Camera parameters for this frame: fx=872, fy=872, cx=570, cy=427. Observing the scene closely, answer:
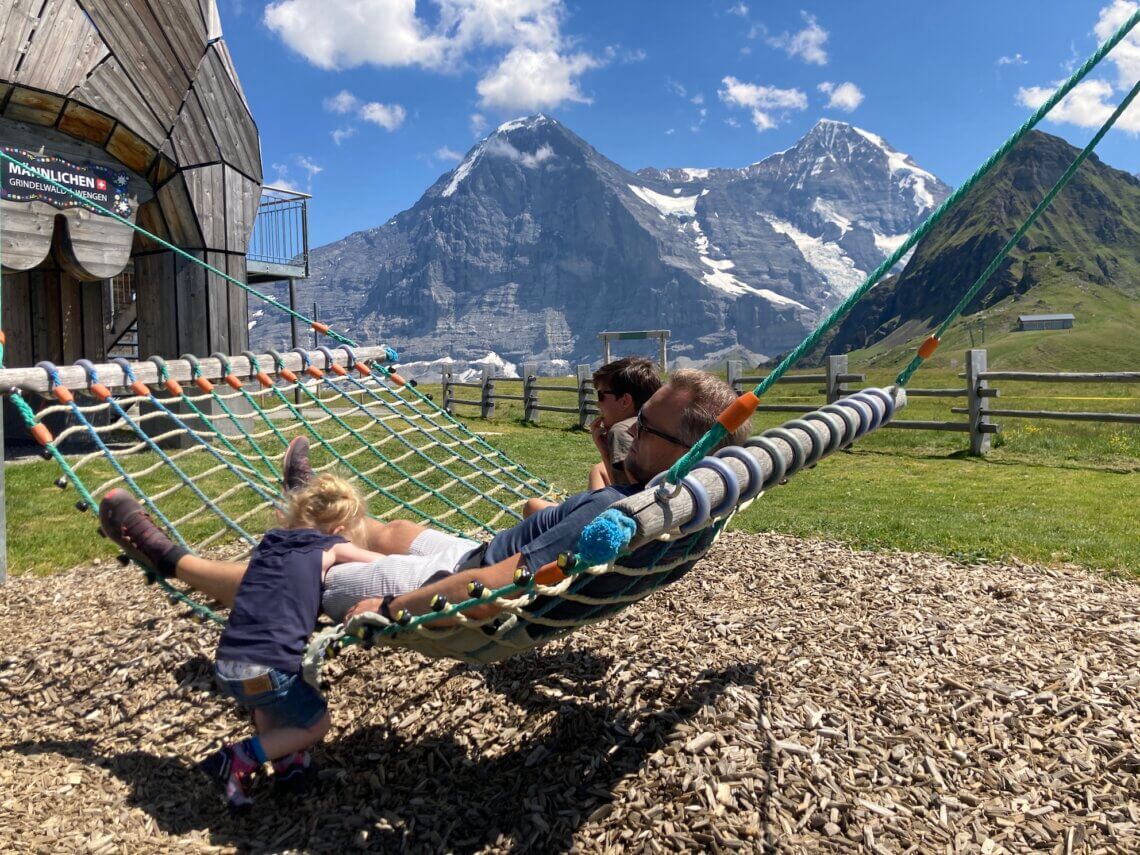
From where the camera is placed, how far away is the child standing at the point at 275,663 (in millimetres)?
2270

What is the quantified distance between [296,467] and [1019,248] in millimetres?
151255

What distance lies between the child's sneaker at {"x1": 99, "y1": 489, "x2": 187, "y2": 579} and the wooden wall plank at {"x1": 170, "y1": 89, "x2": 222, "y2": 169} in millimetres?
6797

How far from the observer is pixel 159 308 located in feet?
28.5

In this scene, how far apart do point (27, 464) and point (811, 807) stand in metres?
7.77

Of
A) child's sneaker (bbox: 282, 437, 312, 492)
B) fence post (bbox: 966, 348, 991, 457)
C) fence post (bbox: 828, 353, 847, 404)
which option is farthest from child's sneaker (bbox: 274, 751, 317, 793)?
fence post (bbox: 828, 353, 847, 404)

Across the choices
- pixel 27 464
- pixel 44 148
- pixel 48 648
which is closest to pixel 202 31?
pixel 44 148

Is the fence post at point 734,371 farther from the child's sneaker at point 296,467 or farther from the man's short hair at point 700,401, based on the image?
the man's short hair at point 700,401

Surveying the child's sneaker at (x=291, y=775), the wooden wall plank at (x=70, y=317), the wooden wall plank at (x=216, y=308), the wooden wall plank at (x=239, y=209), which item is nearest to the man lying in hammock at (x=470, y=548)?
the child's sneaker at (x=291, y=775)

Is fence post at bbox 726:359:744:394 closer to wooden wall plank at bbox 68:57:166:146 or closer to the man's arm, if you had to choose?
wooden wall plank at bbox 68:57:166:146

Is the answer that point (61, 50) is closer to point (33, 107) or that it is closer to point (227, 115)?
point (33, 107)

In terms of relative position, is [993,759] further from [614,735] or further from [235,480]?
[235,480]

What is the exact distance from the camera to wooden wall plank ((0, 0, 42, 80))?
262 inches

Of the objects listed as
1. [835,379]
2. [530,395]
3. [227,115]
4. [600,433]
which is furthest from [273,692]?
[530,395]

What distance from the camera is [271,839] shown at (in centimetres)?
228
